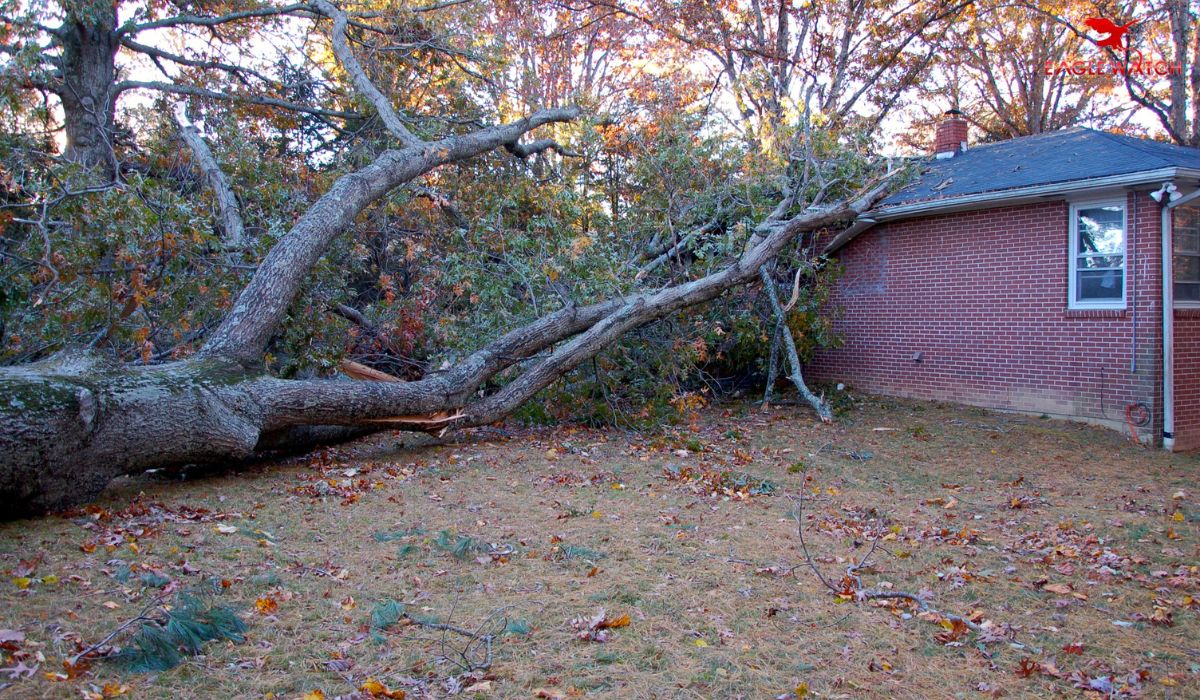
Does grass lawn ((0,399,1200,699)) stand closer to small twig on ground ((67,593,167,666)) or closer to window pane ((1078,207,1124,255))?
small twig on ground ((67,593,167,666))

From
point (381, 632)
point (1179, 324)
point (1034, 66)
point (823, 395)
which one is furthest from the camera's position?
point (1034, 66)

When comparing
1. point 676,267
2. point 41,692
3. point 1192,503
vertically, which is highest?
point 676,267

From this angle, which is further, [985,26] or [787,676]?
[985,26]

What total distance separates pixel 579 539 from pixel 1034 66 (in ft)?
86.2

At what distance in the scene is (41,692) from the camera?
9.70 feet

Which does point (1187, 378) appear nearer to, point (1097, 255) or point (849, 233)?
point (1097, 255)

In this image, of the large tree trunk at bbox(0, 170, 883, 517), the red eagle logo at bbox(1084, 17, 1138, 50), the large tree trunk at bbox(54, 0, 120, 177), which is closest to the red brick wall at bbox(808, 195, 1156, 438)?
the large tree trunk at bbox(0, 170, 883, 517)

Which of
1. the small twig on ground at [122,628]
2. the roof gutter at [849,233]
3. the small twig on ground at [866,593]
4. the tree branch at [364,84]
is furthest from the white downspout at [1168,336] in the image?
the small twig on ground at [122,628]

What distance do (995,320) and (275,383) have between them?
Result: 32.2ft

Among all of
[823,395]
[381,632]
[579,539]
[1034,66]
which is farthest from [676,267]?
[1034,66]

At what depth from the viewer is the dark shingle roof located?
10.4m

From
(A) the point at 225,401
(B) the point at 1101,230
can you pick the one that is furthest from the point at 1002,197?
(A) the point at 225,401

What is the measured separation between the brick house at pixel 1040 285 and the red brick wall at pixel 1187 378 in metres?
0.03

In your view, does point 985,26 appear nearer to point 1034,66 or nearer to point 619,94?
point 1034,66
